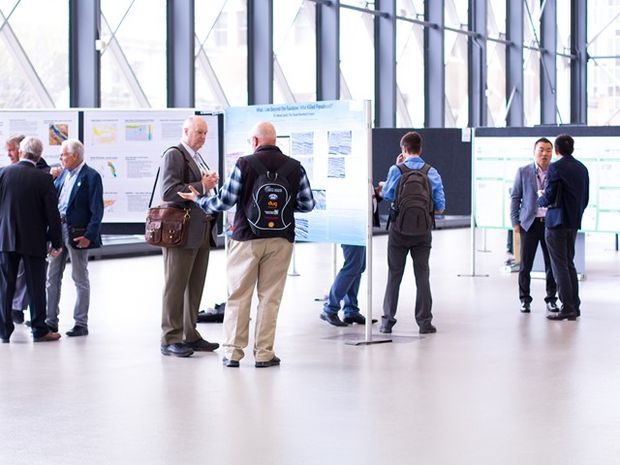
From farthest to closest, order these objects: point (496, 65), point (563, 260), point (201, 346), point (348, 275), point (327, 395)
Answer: point (496, 65) < point (563, 260) < point (348, 275) < point (201, 346) < point (327, 395)

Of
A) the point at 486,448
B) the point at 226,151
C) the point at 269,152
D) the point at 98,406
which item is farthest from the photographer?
the point at 226,151

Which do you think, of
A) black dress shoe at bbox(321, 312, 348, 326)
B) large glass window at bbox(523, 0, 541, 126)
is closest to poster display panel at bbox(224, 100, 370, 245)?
black dress shoe at bbox(321, 312, 348, 326)

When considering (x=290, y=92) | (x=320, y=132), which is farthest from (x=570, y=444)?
(x=290, y=92)

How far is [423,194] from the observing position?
29.0ft

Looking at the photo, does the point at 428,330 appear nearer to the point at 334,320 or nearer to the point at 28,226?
the point at 334,320

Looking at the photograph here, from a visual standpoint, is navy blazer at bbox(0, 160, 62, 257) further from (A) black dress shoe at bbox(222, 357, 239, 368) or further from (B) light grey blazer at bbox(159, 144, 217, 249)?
(A) black dress shoe at bbox(222, 357, 239, 368)

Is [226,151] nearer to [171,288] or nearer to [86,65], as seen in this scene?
[171,288]

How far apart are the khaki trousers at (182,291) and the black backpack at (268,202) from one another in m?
→ 0.69

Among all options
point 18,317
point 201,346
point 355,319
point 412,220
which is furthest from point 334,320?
point 18,317

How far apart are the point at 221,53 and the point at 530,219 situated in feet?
30.0

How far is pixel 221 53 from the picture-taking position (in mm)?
18359

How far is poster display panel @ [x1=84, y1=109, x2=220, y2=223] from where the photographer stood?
10.1 meters

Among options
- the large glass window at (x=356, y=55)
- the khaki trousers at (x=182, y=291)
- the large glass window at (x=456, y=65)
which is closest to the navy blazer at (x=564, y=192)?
the khaki trousers at (x=182, y=291)

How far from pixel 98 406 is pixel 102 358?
1.57m
